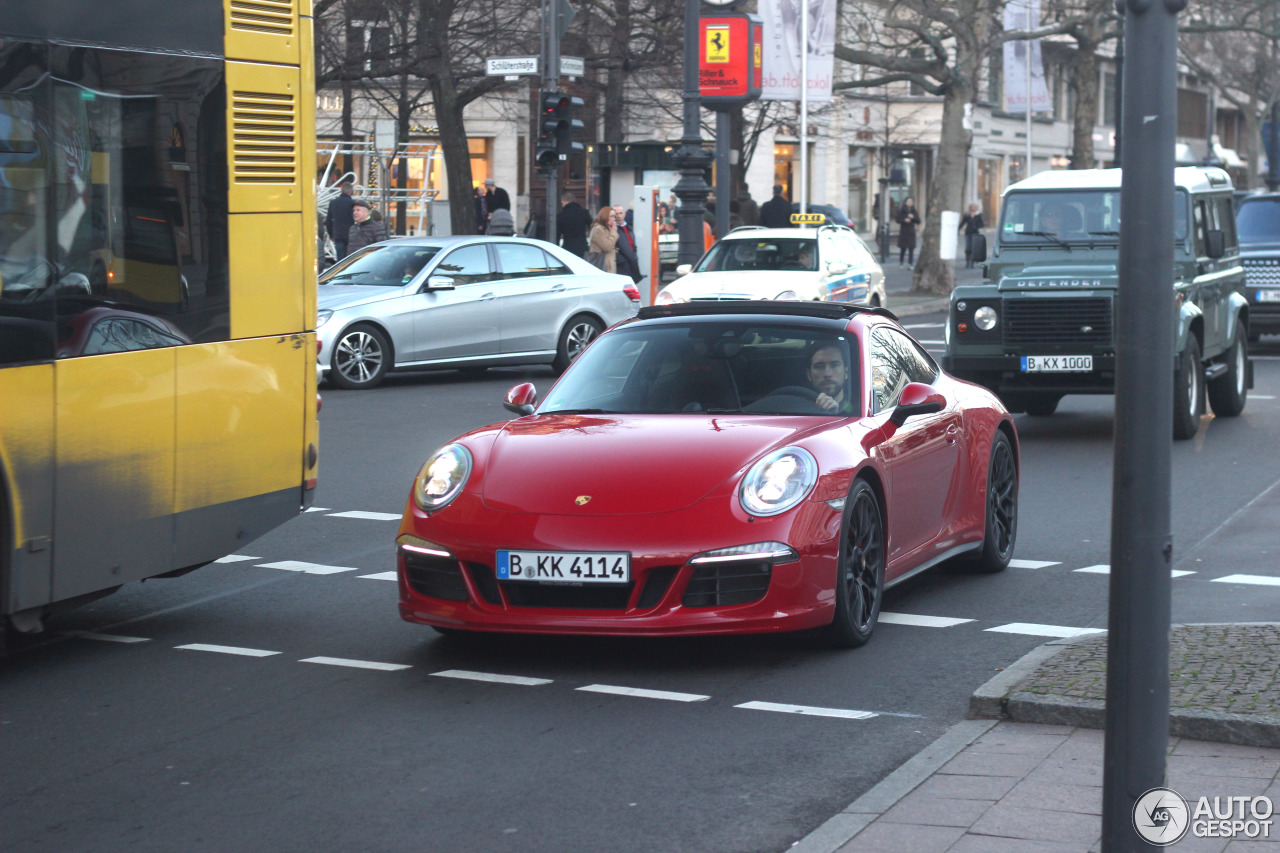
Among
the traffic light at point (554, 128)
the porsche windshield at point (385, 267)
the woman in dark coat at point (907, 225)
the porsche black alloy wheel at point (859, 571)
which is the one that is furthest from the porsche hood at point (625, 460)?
the woman in dark coat at point (907, 225)

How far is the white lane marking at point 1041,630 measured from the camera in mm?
7461

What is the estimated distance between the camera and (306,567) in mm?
9188

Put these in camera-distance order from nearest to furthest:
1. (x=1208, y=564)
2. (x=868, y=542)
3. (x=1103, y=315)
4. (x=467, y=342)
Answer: (x=868, y=542)
(x=1208, y=564)
(x=1103, y=315)
(x=467, y=342)

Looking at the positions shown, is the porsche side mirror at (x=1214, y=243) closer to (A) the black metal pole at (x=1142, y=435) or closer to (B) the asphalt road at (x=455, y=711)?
(B) the asphalt road at (x=455, y=711)

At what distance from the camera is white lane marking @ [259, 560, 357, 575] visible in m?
9.07

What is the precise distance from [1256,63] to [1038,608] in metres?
81.9

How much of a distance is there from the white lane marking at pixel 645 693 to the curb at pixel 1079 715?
100 centimetres

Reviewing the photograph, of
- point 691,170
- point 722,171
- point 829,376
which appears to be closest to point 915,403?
point 829,376

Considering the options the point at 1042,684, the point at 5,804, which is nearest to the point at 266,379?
the point at 5,804

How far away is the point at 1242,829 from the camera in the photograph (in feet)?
15.0

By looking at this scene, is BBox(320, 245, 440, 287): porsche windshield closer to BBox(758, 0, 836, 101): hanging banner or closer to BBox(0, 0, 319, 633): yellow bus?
BBox(0, 0, 319, 633): yellow bus

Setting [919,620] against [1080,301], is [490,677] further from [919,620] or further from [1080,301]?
[1080,301]

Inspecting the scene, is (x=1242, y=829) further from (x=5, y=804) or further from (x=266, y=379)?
(x=266, y=379)

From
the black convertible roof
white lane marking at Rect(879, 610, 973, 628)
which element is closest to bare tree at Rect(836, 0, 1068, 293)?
the black convertible roof
